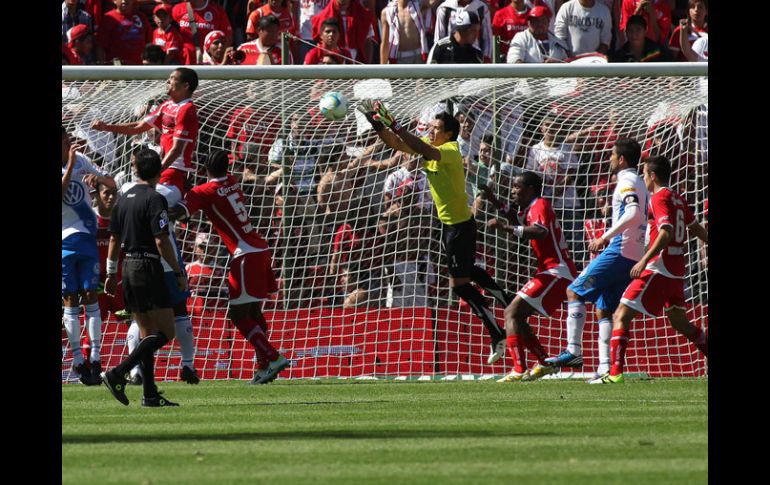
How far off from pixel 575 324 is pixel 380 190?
3.19 m

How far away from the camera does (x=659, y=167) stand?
13109 millimetres

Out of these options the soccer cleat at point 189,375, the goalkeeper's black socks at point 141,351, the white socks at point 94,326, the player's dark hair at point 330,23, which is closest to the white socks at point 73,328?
the white socks at point 94,326

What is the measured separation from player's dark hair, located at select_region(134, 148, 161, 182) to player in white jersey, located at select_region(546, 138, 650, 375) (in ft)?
14.6

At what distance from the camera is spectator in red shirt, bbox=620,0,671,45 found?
19.6 meters

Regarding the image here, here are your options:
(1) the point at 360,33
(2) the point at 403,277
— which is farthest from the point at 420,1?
(2) the point at 403,277

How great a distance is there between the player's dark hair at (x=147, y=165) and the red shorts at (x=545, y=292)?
4.23 m

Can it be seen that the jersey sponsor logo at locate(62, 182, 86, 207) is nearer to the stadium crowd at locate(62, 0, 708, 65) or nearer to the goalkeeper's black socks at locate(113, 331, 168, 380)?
the goalkeeper's black socks at locate(113, 331, 168, 380)

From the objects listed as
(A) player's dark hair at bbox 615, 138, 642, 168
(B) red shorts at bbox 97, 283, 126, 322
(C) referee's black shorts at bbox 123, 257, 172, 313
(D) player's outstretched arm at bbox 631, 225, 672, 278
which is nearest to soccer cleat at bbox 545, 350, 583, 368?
(D) player's outstretched arm at bbox 631, 225, 672, 278

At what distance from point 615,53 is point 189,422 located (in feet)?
36.3

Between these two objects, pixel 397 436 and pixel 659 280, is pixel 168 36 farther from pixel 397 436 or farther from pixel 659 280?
pixel 397 436

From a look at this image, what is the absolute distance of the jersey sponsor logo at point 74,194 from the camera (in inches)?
536

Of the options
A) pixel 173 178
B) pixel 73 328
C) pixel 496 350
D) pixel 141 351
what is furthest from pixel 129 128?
pixel 496 350

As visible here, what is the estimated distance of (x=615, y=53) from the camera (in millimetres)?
19094
